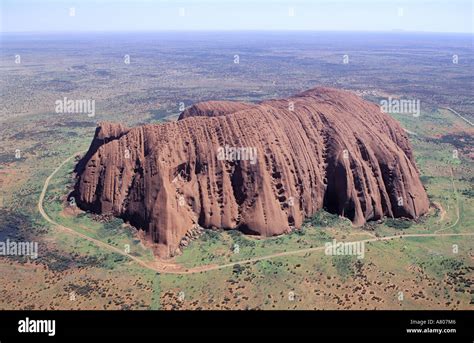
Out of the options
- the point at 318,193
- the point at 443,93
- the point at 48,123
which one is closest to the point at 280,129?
the point at 318,193

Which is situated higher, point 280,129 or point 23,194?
point 280,129

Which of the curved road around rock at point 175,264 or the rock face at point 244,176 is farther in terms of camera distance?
the rock face at point 244,176

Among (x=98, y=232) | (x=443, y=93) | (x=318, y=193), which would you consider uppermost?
(x=443, y=93)

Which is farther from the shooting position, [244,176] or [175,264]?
[244,176]

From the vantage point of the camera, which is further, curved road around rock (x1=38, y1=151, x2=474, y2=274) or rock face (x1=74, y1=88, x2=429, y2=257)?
rock face (x1=74, y1=88, x2=429, y2=257)

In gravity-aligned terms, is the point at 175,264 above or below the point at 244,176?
below

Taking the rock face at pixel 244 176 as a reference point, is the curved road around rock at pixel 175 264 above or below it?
below

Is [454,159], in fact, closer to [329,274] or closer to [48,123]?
[329,274]

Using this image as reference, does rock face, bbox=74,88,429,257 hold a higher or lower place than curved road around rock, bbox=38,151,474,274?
higher
